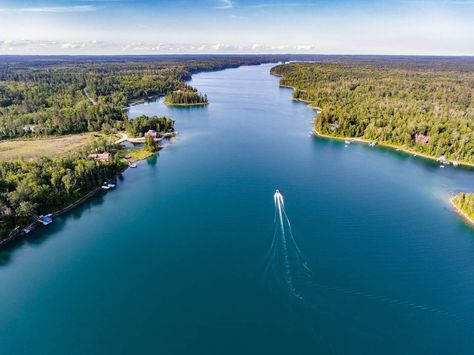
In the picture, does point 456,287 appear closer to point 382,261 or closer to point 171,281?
point 382,261

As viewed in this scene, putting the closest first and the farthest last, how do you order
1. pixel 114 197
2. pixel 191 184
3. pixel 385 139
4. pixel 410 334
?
1. pixel 410 334
2. pixel 114 197
3. pixel 191 184
4. pixel 385 139

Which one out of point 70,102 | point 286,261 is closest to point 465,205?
point 286,261

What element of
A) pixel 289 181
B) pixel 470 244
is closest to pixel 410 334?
pixel 470 244

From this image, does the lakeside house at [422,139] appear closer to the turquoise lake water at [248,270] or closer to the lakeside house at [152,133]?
the turquoise lake water at [248,270]

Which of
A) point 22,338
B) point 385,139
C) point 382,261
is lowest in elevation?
point 22,338

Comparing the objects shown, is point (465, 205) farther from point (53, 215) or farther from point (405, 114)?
point (53, 215)

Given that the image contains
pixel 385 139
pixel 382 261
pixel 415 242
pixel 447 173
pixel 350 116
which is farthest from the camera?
pixel 350 116

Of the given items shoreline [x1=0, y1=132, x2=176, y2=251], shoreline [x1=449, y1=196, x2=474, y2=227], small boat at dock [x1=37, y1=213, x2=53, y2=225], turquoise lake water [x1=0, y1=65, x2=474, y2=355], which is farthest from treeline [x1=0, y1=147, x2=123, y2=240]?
shoreline [x1=449, y1=196, x2=474, y2=227]

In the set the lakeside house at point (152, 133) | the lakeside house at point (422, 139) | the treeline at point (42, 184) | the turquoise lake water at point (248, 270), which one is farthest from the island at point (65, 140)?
the lakeside house at point (422, 139)
